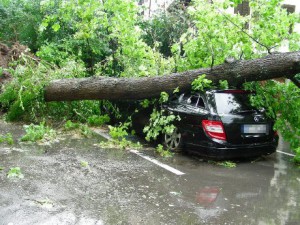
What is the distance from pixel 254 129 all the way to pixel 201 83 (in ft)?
4.70

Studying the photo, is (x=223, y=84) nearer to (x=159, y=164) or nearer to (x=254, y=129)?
(x=254, y=129)

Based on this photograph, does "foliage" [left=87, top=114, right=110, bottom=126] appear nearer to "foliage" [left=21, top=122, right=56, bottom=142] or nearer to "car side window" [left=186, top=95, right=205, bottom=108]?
"foliage" [left=21, top=122, right=56, bottom=142]

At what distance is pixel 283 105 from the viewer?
291 inches

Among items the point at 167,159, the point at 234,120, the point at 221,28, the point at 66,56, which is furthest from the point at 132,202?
the point at 66,56

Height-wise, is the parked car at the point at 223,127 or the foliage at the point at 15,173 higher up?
the parked car at the point at 223,127

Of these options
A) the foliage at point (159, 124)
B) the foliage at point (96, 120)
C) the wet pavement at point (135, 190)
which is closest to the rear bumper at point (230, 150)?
the wet pavement at point (135, 190)

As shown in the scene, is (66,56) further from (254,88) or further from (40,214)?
(40,214)

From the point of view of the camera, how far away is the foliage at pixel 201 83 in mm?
7182

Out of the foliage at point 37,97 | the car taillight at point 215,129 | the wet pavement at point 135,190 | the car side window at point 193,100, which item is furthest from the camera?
the foliage at point 37,97

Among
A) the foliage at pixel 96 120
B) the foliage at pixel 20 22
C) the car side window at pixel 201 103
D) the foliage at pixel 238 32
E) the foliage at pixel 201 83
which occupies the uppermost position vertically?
the foliage at pixel 20 22

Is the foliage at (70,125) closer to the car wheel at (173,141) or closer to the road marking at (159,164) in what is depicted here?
the road marking at (159,164)

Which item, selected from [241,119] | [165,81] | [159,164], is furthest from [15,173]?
[241,119]

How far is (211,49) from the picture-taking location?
7777mm

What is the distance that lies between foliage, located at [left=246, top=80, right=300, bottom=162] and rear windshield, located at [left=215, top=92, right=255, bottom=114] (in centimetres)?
16
